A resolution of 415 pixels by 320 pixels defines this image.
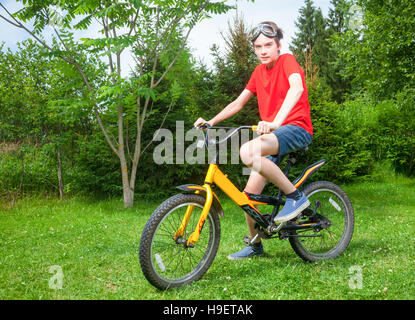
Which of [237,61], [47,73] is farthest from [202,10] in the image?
[47,73]

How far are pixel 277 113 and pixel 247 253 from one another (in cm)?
150

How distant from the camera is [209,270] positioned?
3.22 metres

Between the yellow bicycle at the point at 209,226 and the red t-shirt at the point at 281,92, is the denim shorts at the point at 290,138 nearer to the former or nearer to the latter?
the red t-shirt at the point at 281,92

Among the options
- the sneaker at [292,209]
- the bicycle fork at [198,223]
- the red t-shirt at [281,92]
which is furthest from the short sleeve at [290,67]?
the bicycle fork at [198,223]

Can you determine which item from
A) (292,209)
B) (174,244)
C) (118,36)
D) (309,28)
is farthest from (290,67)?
(309,28)

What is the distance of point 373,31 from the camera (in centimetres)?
975

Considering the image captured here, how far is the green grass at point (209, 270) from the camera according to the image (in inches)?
106

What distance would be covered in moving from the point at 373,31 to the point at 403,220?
626cm

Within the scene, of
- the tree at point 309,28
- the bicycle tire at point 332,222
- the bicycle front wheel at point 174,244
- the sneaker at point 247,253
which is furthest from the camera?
the tree at point 309,28

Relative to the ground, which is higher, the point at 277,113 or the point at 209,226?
the point at 277,113

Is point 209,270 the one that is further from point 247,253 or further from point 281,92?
point 281,92

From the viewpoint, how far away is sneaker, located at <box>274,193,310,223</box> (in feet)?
9.84

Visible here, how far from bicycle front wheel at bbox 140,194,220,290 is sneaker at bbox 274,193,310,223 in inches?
21.5
